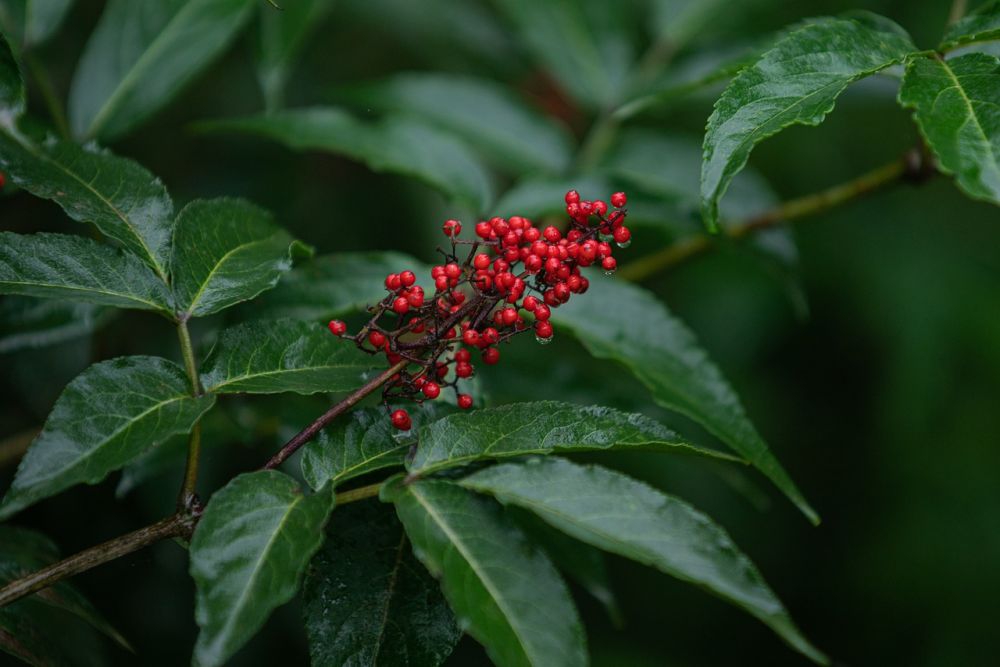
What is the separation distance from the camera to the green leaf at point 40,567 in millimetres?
1153

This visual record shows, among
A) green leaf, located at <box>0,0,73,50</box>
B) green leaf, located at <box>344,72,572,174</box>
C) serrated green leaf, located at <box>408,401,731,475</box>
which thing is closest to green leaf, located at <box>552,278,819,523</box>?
serrated green leaf, located at <box>408,401,731,475</box>

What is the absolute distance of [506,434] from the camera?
106cm

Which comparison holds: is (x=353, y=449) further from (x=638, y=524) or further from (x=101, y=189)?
(x=101, y=189)

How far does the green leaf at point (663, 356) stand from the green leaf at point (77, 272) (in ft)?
2.25

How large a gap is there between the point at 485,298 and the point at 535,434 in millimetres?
184

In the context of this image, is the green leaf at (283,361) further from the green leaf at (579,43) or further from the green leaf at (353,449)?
the green leaf at (579,43)

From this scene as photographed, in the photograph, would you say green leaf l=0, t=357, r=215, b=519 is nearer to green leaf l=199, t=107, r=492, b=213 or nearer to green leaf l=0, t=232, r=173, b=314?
green leaf l=0, t=232, r=173, b=314

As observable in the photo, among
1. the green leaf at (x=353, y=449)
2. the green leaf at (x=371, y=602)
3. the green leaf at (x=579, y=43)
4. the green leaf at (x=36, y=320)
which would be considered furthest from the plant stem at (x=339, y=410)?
the green leaf at (x=579, y=43)

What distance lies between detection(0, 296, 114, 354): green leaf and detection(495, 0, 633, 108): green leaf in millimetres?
1279

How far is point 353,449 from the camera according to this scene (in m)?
1.12

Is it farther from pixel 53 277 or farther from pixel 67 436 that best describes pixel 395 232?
pixel 67 436

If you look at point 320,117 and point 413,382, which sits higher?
point 320,117

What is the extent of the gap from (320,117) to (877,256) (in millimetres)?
2142

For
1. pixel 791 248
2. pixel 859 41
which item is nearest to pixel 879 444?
pixel 791 248
